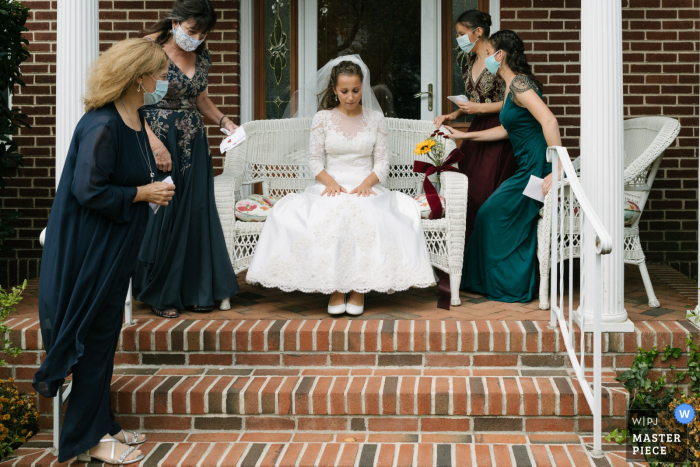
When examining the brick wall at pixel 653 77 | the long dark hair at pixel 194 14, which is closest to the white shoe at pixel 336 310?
the long dark hair at pixel 194 14

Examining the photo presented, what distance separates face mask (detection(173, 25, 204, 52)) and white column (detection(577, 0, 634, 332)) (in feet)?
6.87

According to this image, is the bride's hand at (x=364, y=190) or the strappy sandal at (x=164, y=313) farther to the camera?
the bride's hand at (x=364, y=190)

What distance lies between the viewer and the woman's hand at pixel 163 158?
3635 millimetres

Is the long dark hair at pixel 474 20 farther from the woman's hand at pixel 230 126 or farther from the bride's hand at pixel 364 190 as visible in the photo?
the woman's hand at pixel 230 126

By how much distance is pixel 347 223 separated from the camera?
12.4ft

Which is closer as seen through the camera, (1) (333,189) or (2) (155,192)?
(2) (155,192)

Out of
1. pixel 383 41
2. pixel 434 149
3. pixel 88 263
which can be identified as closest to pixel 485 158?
pixel 434 149

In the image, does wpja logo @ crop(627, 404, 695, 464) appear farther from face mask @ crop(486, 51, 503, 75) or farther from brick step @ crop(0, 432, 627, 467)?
face mask @ crop(486, 51, 503, 75)

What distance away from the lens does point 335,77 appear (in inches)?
171

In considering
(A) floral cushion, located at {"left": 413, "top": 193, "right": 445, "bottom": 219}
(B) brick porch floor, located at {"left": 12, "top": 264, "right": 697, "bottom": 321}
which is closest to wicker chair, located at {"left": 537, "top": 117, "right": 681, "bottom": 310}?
(B) brick porch floor, located at {"left": 12, "top": 264, "right": 697, "bottom": 321}

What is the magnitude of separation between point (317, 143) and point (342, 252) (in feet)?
3.27

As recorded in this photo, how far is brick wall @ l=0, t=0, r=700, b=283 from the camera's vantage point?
5.40 meters

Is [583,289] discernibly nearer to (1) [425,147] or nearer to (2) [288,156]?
(1) [425,147]

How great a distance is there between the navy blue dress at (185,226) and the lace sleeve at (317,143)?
2.45 ft
